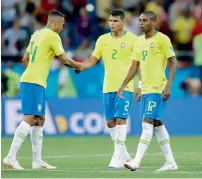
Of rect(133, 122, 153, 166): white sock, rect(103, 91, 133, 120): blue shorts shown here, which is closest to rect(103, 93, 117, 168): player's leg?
rect(103, 91, 133, 120): blue shorts

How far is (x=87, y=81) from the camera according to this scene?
22750 mm

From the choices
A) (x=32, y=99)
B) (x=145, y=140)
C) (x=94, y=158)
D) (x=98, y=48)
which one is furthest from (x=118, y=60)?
(x=94, y=158)

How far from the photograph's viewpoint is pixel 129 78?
14086mm

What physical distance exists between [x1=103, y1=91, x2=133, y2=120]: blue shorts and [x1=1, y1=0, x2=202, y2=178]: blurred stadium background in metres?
1.12

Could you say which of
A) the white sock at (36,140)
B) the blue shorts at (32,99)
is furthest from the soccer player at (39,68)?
the white sock at (36,140)

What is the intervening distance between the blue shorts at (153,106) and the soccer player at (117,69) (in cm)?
116

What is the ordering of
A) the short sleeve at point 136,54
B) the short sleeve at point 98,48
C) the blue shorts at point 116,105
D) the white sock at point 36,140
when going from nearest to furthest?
1. the short sleeve at point 136,54
2. the white sock at point 36,140
3. the blue shorts at point 116,105
4. the short sleeve at point 98,48

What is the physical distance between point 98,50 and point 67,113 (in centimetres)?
690

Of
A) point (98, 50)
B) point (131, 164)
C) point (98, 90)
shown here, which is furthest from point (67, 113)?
point (131, 164)

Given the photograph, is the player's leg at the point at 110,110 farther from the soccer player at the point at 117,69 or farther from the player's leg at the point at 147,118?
the player's leg at the point at 147,118

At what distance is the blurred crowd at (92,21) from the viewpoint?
2422cm

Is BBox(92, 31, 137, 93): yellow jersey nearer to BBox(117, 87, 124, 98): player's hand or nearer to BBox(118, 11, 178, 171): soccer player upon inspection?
BBox(117, 87, 124, 98): player's hand

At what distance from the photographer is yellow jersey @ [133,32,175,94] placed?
13688mm

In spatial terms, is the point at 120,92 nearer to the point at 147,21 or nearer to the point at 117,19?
the point at 147,21
